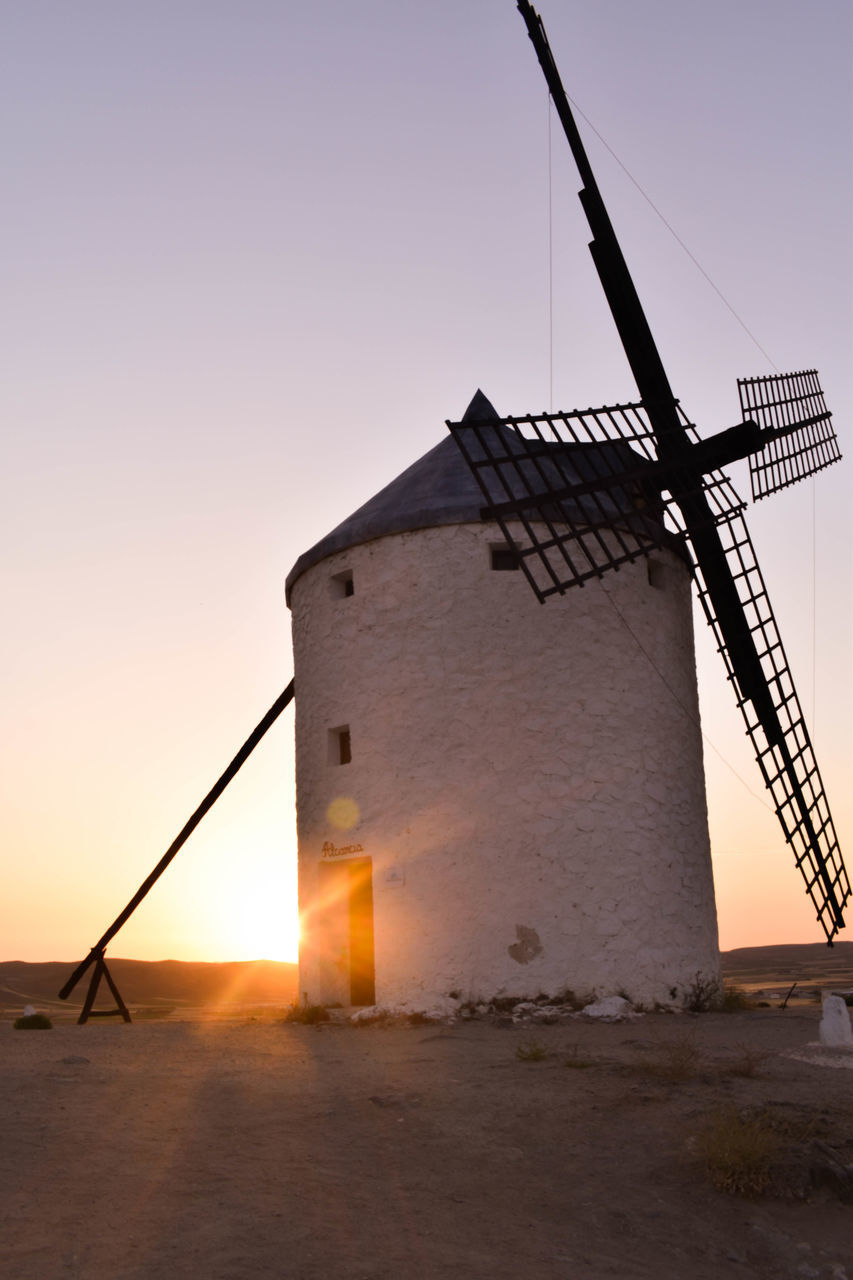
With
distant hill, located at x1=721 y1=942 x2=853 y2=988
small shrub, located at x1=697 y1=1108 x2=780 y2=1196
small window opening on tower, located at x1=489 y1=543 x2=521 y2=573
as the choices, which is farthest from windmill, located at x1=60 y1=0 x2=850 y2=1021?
→ distant hill, located at x1=721 y1=942 x2=853 y2=988

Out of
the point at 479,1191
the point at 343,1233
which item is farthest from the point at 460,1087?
the point at 343,1233

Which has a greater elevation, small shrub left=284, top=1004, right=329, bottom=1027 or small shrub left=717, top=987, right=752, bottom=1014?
small shrub left=284, top=1004, right=329, bottom=1027

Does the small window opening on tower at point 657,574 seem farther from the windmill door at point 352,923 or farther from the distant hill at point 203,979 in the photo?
the distant hill at point 203,979

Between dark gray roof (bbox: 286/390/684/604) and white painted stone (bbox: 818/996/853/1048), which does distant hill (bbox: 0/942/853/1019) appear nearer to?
dark gray roof (bbox: 286/390/684/604)

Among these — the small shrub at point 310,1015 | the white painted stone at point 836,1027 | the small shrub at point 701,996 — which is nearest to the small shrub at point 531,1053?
the white painted stone at point 836,1027

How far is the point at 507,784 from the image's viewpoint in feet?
46.9

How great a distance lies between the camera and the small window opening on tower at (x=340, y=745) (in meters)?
16.0

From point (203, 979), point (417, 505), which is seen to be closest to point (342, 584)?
point (417, 505)

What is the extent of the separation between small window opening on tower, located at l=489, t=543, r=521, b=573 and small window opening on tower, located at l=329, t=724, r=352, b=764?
9.79 feet

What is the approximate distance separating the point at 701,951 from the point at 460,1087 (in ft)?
22.6

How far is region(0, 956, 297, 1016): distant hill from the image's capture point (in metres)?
36.6

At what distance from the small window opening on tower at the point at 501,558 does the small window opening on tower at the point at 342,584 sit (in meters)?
2.17

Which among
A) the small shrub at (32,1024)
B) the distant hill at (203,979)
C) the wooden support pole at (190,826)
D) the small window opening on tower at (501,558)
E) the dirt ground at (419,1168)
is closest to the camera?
the dirt ground at (419,1168)

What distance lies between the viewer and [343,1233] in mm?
6203
